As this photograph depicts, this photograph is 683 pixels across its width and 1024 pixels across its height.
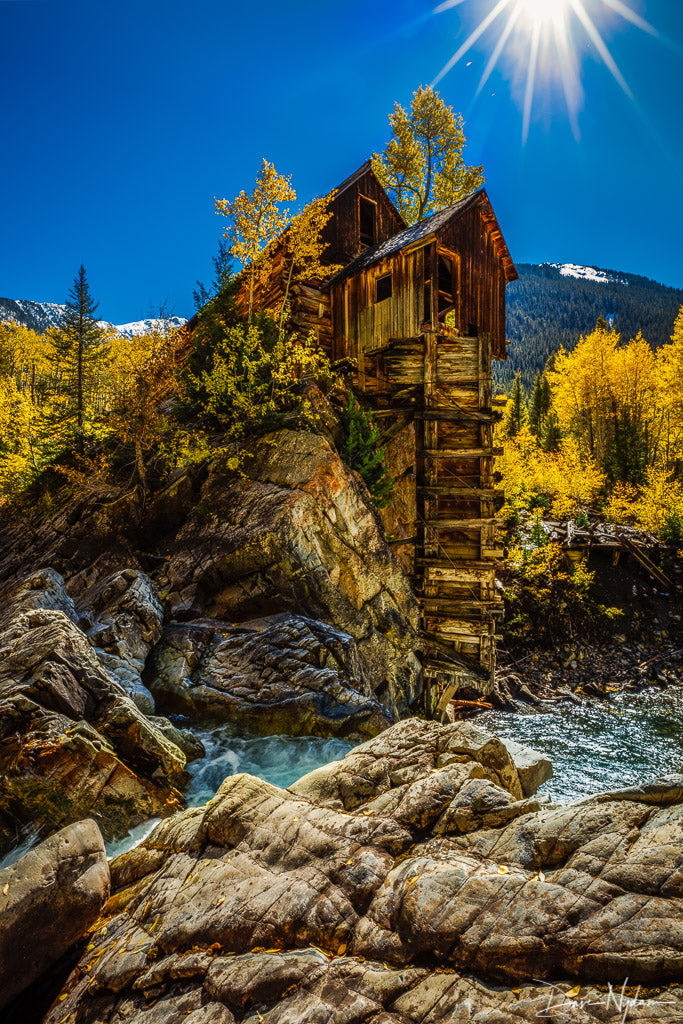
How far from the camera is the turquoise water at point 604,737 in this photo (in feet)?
42.7

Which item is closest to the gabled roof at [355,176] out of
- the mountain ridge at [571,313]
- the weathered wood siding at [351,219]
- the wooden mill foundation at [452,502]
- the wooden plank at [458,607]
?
the weathered wood siding at [351,219]

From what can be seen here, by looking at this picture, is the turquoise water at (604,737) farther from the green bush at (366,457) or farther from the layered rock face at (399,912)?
the layered rock face at (399,912)

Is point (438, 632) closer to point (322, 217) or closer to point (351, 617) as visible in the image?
point (351, 617)

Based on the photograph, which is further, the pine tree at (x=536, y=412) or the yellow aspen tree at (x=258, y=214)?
the pine tree at (x=536, y=412)

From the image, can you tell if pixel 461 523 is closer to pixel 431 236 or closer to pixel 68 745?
pixel 431 236

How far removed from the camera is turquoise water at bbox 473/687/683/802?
512 inches

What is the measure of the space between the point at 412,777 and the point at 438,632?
38.1ft

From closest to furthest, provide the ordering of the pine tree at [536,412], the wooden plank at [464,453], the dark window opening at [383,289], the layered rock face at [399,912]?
the layered rock face at [399,912] < the wooden plank at [464,453] < the dark window opening at [383,289] < the pine tree at [536,412]

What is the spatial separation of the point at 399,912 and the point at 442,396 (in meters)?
16.5

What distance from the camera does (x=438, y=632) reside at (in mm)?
16781

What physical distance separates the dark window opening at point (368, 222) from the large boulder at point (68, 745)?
2249cm

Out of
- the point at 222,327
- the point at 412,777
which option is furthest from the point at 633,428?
the point at 412,777

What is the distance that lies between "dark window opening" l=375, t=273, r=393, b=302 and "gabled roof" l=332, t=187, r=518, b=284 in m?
1.06

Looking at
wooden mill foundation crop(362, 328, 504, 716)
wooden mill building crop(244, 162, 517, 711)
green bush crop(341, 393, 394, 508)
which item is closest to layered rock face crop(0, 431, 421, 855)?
green bush crop(341, 393, 394, 508)
